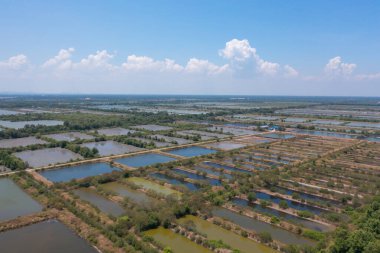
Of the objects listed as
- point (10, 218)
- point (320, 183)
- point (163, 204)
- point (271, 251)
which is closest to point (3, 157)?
point (10, 218)

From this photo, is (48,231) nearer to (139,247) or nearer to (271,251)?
(139,247)

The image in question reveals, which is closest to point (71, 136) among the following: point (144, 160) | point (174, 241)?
point (144, 160)

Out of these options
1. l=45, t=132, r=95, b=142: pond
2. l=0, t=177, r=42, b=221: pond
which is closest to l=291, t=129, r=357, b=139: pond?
l=45, t=132, r=95, b=142: pond

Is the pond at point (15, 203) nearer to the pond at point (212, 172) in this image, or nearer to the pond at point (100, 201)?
the pond at point (100, 201)

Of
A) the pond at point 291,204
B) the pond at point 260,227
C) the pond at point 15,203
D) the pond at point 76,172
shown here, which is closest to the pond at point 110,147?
the pond at point 76,172

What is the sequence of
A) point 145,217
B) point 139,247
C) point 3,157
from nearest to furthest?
point 139,247 → point 145,217 → point 3,157

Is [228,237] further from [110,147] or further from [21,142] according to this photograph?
[21,142]
